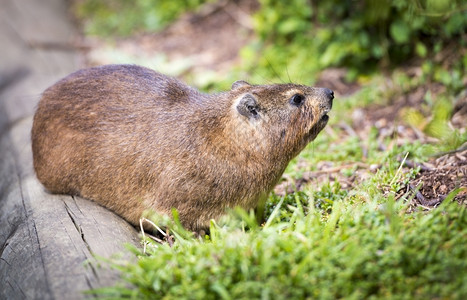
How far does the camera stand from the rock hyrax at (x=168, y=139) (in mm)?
4617

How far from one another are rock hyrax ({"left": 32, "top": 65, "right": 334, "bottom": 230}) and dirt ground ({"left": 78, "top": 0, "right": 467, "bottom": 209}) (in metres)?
0.76

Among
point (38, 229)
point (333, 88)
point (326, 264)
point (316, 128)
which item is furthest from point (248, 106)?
point (333, 88)

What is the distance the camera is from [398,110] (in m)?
7.17

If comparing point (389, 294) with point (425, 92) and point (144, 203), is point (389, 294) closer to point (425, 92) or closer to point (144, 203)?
point (144, 203)

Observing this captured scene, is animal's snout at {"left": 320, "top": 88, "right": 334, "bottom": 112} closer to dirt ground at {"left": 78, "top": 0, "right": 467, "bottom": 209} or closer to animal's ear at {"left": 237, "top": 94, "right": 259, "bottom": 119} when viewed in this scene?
animal's ear at {"left": 237, "top": 94, "right": 259, "bottom": 119}

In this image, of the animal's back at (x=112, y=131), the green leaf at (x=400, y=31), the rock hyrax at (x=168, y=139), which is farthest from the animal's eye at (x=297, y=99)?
the green leaf at (x=400, y=31)

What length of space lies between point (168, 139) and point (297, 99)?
1296 millimetres

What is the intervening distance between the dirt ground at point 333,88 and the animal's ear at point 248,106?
1.00 m

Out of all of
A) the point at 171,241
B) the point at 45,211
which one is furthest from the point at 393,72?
the point at 45,211

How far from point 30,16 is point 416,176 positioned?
10.2 meters

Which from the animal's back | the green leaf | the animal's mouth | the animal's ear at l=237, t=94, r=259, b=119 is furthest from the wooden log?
the green leaf

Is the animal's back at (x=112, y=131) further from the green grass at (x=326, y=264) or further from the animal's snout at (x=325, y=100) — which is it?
the green grass at (x=326, y=264)

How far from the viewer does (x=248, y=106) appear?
4.57m

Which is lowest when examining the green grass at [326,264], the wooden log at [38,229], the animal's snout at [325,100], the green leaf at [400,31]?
the green grass at [326,264]
